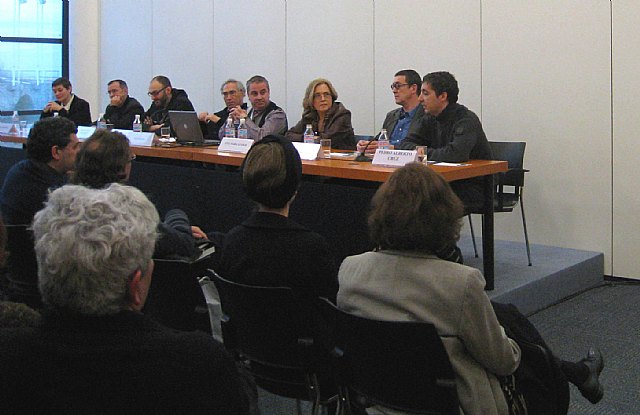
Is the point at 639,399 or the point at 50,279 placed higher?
the point at 50,279

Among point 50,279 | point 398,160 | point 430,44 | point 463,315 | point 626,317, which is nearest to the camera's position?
point 50,279

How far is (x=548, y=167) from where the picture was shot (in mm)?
5523

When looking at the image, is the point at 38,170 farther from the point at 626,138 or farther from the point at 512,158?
the point at 626,138

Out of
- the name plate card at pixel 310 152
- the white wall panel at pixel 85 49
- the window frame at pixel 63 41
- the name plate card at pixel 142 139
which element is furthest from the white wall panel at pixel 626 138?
the window frame at pixel 63 41

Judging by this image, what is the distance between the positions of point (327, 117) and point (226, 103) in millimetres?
1405

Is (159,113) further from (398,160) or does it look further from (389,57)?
(398,160)

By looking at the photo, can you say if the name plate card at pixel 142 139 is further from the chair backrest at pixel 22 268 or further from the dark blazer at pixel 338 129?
the chair backrest at pixel 22 268

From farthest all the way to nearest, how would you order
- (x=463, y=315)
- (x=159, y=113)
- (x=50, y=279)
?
(x=159, y=113), (x=463, y=315), (x=50, y=279)

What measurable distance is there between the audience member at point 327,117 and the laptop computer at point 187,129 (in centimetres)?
73

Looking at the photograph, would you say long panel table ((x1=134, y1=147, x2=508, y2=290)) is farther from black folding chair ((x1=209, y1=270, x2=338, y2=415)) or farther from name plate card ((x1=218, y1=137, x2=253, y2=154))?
black folding chair ((x1=209, y1=270, x2=338, y2=415))

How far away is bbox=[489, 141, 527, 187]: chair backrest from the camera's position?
4961 mm

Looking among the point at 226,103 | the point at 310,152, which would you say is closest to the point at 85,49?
the point at 226,103

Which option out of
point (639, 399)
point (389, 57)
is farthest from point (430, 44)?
point (639, 399)

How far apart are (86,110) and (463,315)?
6.81 metres
